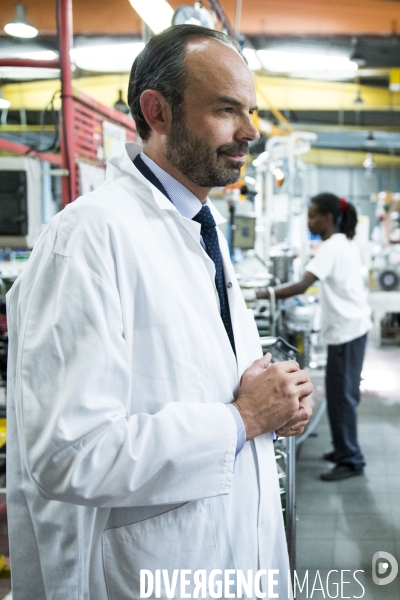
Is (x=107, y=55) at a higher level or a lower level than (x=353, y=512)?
higher

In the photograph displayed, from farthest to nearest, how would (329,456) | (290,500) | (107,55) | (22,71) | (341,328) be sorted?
(107,55) → (329,456) → (341,328) → (22,71) → (290,500)

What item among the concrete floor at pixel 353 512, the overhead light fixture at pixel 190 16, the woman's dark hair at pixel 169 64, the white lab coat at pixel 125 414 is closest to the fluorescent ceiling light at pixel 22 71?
the overhead light fixture at pixel 190 16

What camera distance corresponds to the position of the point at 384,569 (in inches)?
106

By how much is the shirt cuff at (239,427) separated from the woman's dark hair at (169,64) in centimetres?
63

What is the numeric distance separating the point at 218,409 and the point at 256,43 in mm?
8481

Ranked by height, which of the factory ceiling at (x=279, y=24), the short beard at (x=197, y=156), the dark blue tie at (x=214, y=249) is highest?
the factory ceiling at (x=279, y=24)

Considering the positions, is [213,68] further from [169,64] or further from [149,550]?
[149,550]

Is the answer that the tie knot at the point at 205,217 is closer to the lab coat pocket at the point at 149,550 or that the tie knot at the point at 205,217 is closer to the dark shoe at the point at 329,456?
the lab coat pocket at the point at 149,550

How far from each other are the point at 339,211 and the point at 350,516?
2.16 metres

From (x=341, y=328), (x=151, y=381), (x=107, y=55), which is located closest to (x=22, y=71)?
(x=341, y=328)

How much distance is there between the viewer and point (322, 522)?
10.7 feet

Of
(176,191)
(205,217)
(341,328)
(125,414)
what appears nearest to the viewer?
(125,414)

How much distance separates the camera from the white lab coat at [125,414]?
89 cm

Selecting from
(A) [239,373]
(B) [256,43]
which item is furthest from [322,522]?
(B) [256,43]
